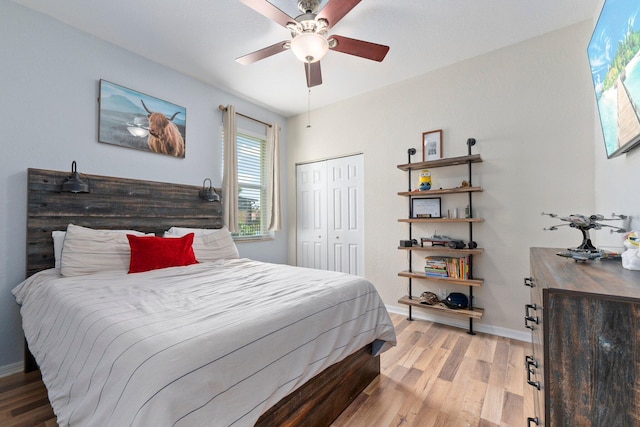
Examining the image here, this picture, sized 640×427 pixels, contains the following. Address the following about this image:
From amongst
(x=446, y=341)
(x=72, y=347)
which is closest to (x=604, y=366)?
(x=72, y=347)

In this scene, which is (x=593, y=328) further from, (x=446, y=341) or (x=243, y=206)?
(x=243, y=206)

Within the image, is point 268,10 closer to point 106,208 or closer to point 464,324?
point 106,208

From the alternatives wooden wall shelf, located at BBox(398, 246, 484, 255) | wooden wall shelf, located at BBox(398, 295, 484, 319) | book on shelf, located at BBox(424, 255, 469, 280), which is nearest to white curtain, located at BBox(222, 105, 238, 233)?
wooden wall shelf, located at BBox(398, 246, 484, 255)

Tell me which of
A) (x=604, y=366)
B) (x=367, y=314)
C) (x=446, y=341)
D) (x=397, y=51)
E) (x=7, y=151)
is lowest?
(x=446, y=341)

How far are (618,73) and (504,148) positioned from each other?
1451mm

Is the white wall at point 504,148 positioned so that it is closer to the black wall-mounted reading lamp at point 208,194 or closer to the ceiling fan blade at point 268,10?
the ceiling fan blade at point 268,10

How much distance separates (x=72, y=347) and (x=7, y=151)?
6.20 feet

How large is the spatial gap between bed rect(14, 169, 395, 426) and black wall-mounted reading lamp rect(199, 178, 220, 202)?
100cm

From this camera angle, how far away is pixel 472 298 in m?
2.85

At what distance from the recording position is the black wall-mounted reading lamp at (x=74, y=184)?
223 centimetres

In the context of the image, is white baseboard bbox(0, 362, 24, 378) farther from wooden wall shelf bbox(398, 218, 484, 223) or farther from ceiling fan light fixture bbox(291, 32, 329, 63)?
wooden wall shelf bbox(398, 218, 484, 223)

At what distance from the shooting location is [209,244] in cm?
283

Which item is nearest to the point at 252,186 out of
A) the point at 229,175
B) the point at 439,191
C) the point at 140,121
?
the point at 229,175

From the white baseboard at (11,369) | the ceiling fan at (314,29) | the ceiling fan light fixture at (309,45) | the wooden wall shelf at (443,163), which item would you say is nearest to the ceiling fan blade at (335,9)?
the ceiling fan at (314,29)
